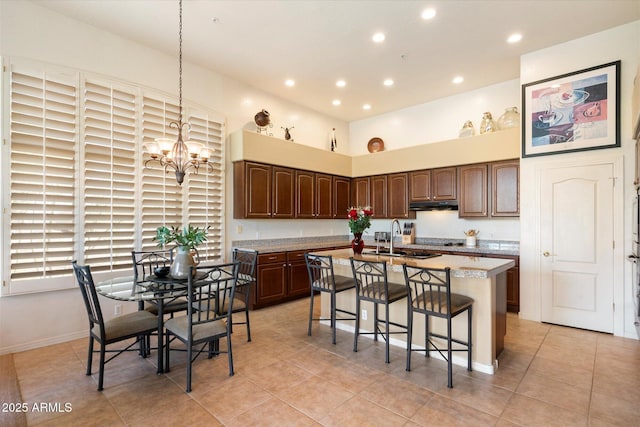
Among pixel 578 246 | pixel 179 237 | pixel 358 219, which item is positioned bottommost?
pixel 578 246

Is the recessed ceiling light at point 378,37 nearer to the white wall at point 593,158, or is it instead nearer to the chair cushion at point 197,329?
the white wall at point 593,158

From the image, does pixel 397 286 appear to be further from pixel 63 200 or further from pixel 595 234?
pixel 63 200

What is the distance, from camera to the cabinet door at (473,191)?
5.09 m

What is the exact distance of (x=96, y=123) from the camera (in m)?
3.81

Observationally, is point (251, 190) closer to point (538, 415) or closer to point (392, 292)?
point (392, 292)

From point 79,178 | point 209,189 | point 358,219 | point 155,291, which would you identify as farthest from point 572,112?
point 79,178

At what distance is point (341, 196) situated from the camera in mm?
6730

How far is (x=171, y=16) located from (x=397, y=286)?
3.87m

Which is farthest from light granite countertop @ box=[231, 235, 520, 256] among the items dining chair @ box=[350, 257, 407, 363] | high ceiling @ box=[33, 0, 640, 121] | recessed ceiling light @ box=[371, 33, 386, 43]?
recessed ceiling light @ box=[371, 33, 386, 43]

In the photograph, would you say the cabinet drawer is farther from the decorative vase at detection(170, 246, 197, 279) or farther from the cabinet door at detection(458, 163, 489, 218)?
the cabinet door at detection(458, 163, 489, 218)

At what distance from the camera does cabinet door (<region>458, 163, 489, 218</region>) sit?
509 centimetres

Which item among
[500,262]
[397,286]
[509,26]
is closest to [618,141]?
[509,26]

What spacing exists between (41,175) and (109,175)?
634mm

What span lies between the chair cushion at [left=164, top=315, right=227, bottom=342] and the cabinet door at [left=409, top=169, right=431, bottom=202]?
166 inches
